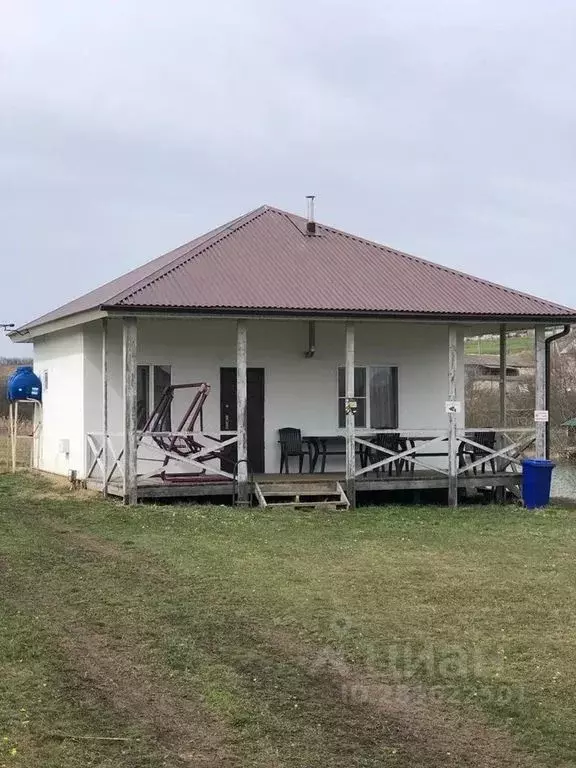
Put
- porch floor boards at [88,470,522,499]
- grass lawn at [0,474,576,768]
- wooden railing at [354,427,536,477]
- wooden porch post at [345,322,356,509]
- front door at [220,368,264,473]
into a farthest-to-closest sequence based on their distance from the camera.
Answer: front door at [220,368,264,473], wooden railing at [354,427,536,477], wooden porch post at [345,322,356,509], porch floor boards at [88,470,522,499], grass lawn at [0,474,576,768]

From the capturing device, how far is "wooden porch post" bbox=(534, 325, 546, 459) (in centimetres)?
1525

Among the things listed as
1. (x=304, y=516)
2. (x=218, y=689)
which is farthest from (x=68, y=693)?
(x=304, y=516)

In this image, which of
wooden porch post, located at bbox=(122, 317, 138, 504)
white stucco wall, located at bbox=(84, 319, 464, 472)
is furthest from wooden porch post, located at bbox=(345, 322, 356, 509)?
wooden porch post, located at bbox=(122, 317, 138, 504)

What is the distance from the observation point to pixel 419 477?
15430mm

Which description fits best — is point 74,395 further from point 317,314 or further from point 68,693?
point 68,693

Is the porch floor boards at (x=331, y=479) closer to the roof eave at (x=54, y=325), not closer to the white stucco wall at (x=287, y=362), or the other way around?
the white stucco wall at (x=287, y=362)

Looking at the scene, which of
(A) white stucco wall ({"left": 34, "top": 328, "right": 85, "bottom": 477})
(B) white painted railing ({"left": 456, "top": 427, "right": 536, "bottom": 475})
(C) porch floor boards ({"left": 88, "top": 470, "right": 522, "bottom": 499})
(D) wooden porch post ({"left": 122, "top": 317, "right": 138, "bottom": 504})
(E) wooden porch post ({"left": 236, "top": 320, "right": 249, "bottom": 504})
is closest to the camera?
(D) wooden porch post ({"left": 122, "top": 317, "right": 138, "bottom": 504})

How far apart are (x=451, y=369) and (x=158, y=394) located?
15.5 ft

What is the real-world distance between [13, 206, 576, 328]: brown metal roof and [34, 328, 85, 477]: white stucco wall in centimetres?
69

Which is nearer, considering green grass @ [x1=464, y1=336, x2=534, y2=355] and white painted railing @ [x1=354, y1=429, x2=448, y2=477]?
white painted railing @ [x1=354, y1=429, x2=448, y2=477]

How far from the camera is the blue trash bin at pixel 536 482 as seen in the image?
1491 cm

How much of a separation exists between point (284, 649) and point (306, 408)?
10040 mm

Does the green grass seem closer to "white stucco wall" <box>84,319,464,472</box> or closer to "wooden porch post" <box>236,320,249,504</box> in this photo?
"white stucco wall" <box>84,319,464,472</box>

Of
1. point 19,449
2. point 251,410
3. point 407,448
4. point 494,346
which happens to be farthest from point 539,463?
point 494,346
